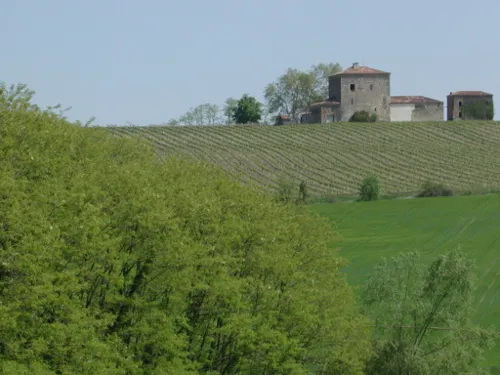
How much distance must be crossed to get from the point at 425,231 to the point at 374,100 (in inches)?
3380

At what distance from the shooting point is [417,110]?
168250 millimetres

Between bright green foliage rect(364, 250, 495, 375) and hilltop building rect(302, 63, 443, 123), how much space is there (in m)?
116

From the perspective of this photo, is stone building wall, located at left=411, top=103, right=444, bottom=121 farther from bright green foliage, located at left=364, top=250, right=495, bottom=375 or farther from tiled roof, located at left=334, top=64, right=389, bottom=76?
bright green foliage, located at left=364, top=250, right=495, bottom=375

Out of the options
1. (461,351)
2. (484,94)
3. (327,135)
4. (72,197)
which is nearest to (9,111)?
(72,197)

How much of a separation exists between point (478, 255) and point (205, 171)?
29691mm

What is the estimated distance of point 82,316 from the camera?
31.5m

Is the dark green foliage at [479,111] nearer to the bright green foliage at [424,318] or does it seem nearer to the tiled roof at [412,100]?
the tiled roof at [412,100]

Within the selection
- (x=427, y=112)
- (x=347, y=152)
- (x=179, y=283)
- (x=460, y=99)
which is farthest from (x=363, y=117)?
(x=179, y=283)

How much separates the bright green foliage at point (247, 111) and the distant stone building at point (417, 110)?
1981 cm

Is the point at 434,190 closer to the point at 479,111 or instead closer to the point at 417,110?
the point at 479,111

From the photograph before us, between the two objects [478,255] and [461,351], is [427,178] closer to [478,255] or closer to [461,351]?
[478,255]

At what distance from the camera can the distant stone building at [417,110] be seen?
16800 cm

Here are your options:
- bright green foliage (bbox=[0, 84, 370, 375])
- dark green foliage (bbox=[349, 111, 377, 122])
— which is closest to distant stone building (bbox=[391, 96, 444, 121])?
dark green foliage (bbox=[349, 111, 377, 122])

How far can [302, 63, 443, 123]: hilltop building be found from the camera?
166500 millimetres
